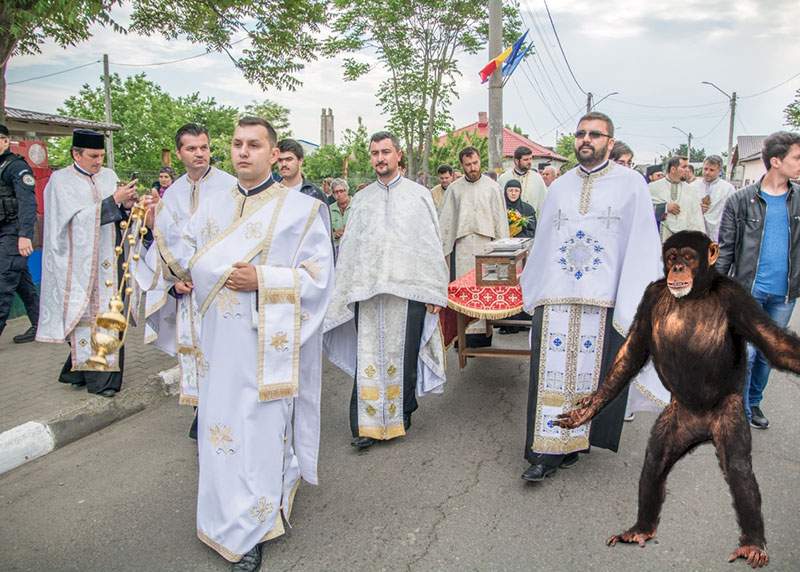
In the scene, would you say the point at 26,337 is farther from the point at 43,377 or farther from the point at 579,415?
the point at 579,415

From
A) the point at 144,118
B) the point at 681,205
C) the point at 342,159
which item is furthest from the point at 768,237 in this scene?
the point at 144,118

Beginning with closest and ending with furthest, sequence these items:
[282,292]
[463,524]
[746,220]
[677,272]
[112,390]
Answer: [677,272]
[282,292]
[463,524]
[746,220]
[112,390]

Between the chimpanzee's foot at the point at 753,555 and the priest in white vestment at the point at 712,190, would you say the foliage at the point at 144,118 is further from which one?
the chimpanzee's foot at the point at 753,555

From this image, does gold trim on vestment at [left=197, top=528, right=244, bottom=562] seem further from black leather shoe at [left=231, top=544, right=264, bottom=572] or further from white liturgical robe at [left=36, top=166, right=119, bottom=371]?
white liturgical robe at [left=36, top=166, right=119, bottom=371]

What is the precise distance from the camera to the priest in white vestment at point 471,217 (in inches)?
269

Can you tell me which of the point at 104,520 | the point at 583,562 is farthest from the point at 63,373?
the point at 583,562

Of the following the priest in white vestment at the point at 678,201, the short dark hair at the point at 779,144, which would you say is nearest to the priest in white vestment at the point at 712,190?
the priest in white vestment at the point at 678,201

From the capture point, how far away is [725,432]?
2469mm

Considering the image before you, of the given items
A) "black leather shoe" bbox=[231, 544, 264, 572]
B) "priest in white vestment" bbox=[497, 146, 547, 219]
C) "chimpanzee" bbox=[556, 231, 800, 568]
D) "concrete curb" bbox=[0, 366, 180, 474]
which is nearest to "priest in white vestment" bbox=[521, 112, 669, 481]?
"chimpanzee" bbox=[556, 231, 800, 568]

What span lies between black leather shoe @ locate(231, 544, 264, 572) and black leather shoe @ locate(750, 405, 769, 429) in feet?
12.0

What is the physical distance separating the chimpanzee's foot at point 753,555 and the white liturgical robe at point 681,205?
6608 millimetres

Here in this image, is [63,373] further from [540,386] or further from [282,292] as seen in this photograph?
[540,386]

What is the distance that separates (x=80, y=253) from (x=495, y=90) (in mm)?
9536

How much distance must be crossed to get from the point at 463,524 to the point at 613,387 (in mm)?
1216
